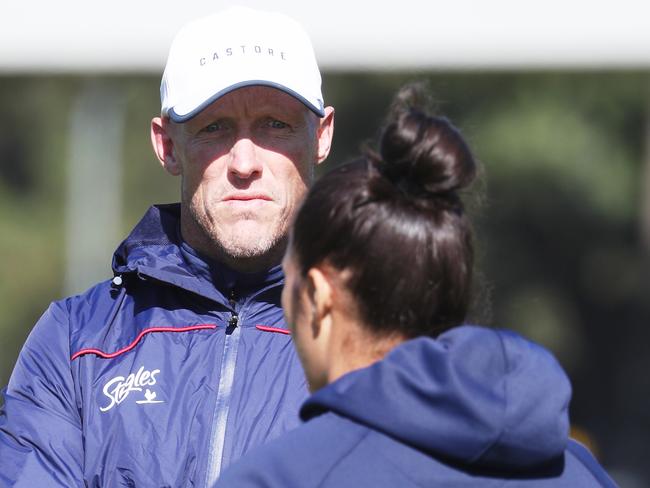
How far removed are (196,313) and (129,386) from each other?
9.6 inches

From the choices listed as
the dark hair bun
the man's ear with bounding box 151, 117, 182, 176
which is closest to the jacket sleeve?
the man's ear with bounding box 151, 117, 182, 176

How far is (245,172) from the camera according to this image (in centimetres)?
286

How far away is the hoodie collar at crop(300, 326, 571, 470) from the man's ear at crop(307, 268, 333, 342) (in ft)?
0.37

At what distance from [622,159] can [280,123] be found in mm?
14475

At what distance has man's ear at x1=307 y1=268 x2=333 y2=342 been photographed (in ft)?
6.68

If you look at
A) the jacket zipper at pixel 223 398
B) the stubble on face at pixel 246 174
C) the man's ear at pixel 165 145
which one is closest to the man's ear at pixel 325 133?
the stubble on face at pixel 246 174

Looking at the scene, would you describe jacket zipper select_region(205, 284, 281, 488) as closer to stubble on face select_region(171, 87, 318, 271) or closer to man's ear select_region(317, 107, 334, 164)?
stubble on face select_region(171, 87, 318, 271)

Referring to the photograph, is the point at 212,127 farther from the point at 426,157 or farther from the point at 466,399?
the point at 466,399

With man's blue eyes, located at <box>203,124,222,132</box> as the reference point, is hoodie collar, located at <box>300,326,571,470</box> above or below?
below

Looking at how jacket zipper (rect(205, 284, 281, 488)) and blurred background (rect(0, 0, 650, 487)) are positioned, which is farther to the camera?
blurred background (rect(0, 0, 650, 487))

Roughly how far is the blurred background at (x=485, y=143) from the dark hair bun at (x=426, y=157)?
287 inches

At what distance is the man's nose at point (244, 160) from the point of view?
286cm

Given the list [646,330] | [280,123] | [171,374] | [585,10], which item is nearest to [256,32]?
[280,123]

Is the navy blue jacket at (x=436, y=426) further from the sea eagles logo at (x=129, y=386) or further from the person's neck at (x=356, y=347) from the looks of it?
the sea eagles logo at (x=129, y=386)
